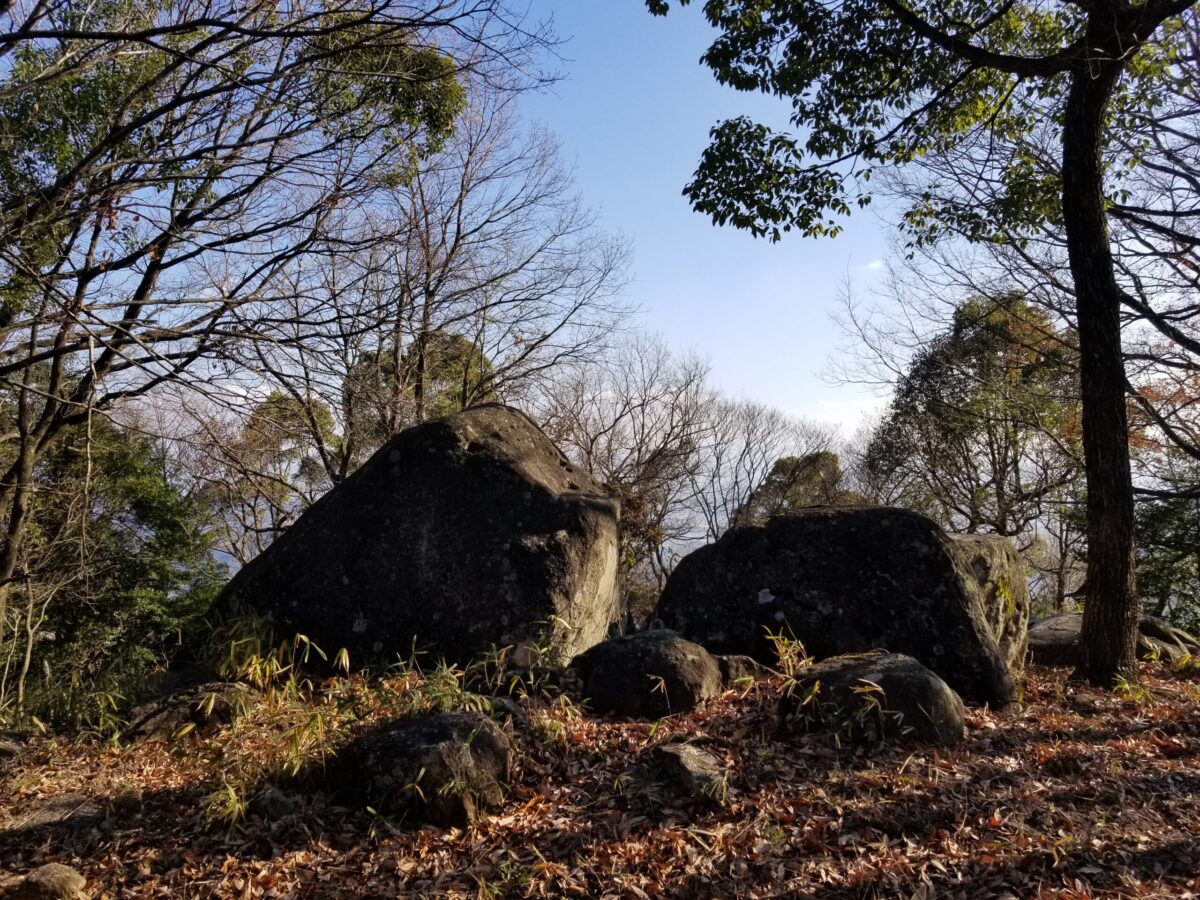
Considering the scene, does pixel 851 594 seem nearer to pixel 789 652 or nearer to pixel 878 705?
pixel 789 652

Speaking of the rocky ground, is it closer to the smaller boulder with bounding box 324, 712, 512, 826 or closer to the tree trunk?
the smaller boulder with bounding box 324, 712, 512, 826

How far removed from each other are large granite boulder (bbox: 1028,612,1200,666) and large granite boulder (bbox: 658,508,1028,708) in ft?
7.47

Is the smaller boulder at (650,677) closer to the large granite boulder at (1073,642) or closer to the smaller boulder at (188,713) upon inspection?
the smaller boulder at (188,713)

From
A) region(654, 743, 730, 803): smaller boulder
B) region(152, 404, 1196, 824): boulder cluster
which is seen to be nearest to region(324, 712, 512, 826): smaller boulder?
region(152, 404, 1196, 824): boulder cluster

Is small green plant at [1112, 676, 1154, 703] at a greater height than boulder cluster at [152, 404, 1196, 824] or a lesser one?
lesser

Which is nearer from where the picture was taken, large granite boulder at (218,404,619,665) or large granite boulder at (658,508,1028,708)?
large granite boulder at (218,404,619,665)

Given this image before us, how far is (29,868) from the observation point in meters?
3.57

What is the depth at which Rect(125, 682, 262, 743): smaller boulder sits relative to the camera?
4.72 m

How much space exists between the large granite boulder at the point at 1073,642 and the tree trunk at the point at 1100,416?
2.96 ft

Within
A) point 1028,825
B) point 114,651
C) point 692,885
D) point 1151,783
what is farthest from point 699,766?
point 114,651

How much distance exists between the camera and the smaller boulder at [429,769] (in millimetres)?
3830

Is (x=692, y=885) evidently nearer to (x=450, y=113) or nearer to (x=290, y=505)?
(x=450, y=113)

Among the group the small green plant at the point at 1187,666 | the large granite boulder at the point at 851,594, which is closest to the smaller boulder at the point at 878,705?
the large granite boulder at the point at 851,594

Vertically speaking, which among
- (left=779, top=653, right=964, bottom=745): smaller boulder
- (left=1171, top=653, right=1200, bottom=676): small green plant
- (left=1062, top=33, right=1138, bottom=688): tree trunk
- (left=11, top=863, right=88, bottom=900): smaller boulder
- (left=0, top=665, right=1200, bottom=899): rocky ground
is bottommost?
(left=11, top=863, right=88, bottom=900): smaller boulder
